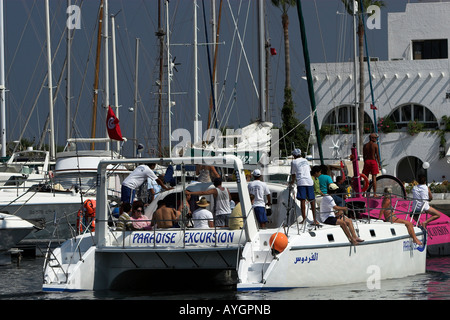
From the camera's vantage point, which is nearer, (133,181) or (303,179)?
(303,179)

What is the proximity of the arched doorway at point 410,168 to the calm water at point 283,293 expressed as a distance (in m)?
26.3

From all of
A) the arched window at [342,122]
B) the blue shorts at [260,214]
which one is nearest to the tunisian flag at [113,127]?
the blue shorts at [260,214]

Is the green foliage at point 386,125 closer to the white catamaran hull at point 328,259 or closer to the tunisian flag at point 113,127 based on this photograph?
the white catamaran hull at point 328,259

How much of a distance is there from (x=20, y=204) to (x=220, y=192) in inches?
→ 340

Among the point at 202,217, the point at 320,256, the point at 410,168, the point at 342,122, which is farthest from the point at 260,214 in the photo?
the point at 410,168

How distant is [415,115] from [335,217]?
2849 cm

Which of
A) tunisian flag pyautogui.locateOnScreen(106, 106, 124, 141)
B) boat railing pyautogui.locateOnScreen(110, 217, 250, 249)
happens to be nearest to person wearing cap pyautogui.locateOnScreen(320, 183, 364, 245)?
boat railing pyautogui.locateOnScreen(110, 217, 250, 249)

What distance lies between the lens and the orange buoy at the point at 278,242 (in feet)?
44.3

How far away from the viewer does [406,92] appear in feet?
139

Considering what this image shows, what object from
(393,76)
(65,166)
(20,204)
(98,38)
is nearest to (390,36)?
(393,76)

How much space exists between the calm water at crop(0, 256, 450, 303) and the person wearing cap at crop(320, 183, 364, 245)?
82 cm

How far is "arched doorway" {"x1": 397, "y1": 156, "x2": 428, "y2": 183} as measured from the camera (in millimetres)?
43219

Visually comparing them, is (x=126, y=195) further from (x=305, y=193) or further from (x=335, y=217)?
(x=335, y=217)
